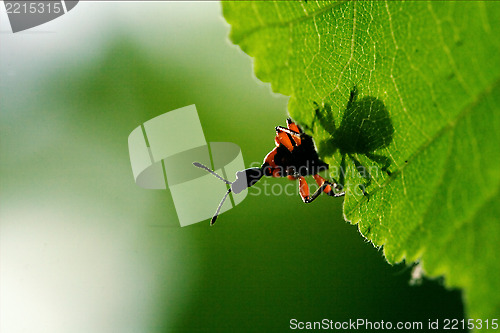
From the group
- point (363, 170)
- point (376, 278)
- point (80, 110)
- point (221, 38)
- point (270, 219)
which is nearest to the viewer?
point (363, 170)

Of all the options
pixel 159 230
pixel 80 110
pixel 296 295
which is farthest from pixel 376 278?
pixel 80 110

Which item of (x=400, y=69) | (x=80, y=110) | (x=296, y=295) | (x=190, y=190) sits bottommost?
(x=296, y=295)

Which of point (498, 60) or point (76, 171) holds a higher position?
point (498, 60)

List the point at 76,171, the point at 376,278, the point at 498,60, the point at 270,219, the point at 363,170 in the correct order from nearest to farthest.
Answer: the point at 498,60 < the point at 363,170 < the point at 376,278 < the point at 270,219 < the point at 76,171

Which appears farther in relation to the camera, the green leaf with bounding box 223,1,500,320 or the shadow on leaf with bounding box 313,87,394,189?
the shadow on leaf with bounding box 313,87,394,189

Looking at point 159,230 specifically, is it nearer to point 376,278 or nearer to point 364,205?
point 376,278

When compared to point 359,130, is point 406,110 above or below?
above

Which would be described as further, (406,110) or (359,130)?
(359,130)

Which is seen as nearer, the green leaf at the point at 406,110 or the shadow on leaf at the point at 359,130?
the green leaf at the point at 406,110
